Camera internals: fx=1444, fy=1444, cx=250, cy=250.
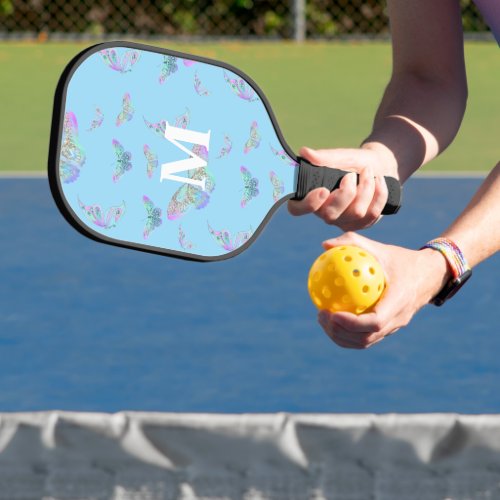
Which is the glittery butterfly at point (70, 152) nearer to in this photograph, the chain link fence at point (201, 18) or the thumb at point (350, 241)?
the thumb at point (350, 241)

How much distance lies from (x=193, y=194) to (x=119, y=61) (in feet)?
0.82

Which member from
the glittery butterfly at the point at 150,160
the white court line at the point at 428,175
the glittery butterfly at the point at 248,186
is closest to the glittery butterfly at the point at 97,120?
the glittery butterfly at the point at 150,160

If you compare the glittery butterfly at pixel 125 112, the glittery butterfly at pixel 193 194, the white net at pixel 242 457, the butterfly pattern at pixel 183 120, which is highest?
the glittery butterfly at pixel 125 112

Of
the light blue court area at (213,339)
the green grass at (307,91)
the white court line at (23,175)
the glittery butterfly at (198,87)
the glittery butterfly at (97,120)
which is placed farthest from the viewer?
the green grass at (307,91)

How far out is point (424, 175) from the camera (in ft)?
24.4

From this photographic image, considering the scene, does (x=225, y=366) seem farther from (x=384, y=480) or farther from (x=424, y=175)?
(x=424, y=175)

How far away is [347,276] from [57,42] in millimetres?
10972

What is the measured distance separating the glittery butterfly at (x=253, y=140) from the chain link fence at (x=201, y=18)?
34.3 feet

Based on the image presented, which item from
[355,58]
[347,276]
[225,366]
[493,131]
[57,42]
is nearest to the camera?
[347,276]

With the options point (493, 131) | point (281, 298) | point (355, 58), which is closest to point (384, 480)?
point (281, 298)

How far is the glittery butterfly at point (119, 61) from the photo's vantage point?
2289 millimetres

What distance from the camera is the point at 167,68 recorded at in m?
2.40

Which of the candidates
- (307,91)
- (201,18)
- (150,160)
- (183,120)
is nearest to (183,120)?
(183,120)

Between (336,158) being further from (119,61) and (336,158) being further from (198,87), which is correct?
(119,61)
